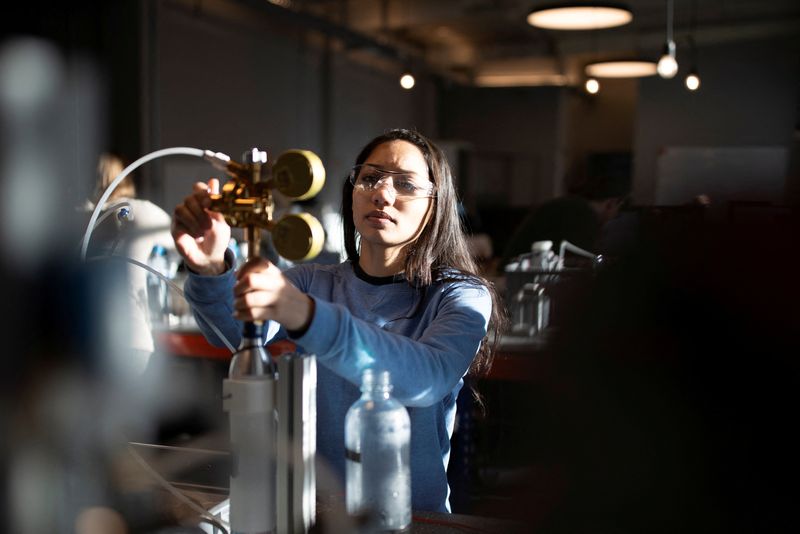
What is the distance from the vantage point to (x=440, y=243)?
1.30m

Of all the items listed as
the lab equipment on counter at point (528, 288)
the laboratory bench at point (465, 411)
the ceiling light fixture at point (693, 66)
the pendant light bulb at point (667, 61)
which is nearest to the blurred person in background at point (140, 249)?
the laboratory bench at point (465, 411)

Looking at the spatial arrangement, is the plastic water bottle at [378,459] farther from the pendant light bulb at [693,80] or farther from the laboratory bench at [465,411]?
the pendant light bulb at [693,80]

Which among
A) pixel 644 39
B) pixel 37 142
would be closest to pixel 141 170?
pixel 37 142

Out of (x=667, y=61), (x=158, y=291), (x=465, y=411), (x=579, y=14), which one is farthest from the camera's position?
(x=667, y=61)

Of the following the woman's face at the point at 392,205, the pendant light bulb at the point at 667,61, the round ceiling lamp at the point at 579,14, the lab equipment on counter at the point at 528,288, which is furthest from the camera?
the pendant light bulb at the point at 667,61

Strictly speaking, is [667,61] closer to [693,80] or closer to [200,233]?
[693,80]

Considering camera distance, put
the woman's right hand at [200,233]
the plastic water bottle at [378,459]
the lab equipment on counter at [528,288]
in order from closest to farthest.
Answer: the plastic water bottle at [378,459] → the woman's right hand at [200,233] → the lab equipment on counter at [528,288]

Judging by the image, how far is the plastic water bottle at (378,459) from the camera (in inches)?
33.1

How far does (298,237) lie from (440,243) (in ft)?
1.97

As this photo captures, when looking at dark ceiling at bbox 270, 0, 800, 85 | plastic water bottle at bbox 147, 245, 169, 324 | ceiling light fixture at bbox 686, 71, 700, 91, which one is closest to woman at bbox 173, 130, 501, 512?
plastic water bottle at bbox 147, 245, 169, 324

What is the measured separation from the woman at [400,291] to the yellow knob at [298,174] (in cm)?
20

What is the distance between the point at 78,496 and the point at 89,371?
0.20 meters

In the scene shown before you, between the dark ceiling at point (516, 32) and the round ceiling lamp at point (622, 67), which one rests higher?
the dark ceiling at point (516, 32)

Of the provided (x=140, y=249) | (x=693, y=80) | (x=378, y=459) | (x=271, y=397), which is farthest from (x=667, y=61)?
(x=271, y=397)
